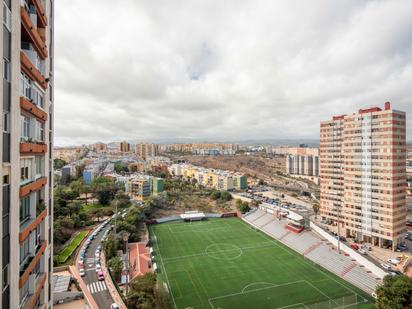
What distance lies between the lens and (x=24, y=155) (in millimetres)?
5699

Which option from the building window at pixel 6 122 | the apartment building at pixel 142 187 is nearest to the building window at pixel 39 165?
the building window at pixel 6 122

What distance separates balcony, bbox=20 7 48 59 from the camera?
5188mm

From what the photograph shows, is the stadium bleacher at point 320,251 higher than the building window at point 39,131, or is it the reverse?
the building window at point 39,131

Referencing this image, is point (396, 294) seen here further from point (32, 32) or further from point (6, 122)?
point (32, 32)

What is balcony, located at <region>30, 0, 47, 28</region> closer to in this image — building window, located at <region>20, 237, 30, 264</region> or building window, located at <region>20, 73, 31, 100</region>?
building window, located at <region>20, 73, 31, 100</region>

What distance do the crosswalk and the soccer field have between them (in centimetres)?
446

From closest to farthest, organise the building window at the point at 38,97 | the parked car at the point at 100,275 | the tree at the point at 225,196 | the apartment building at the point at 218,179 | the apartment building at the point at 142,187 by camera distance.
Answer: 1. the building window at the point at 38,97
2. the parked car at the point at 100,275
3. the tree at the point at 225,196
4. the apartment building at the point at 142,187
5. the apartment building at the point at 218,179

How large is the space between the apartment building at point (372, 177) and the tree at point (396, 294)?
39.6ft

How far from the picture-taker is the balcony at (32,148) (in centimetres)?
531

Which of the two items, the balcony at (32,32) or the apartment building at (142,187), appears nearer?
the balcony at (32,32)

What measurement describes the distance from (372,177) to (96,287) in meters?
27.0

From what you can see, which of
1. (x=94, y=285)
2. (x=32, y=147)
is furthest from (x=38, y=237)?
(x=94, y=285)

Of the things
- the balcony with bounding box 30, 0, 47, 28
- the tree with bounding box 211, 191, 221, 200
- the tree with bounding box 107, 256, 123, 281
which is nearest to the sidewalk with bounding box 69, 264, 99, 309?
the tree with bounding box 107, 256, 123, 281

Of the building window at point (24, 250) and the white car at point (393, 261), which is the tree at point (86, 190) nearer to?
the building window at point (24, 250)
